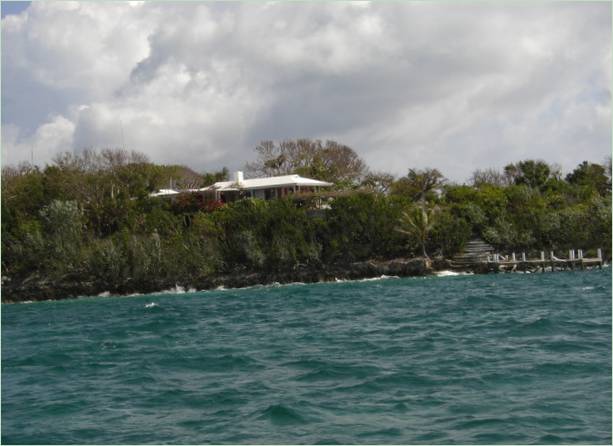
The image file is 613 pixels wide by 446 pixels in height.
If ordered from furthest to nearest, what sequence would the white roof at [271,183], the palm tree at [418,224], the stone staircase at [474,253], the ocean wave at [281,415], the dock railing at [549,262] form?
the white roof at [271,183] → the palm tree at [418,224] → the stone staircase at [474,253] → the dock railing at [549,262] → the ocean wave at [281,415]

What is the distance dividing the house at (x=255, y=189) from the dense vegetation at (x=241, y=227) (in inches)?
104

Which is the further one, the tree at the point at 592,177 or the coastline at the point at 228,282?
the tree at the point at 592,177

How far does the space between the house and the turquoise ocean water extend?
41945mm

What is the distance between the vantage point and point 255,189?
231 feet

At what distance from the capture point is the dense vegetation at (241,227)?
5634 cm

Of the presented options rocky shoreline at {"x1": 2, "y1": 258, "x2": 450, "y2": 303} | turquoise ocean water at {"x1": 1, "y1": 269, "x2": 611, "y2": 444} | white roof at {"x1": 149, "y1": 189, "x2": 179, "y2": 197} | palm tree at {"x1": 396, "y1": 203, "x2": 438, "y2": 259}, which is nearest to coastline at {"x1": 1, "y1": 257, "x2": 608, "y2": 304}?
rocky shoreline at {"x1": 2, "y1": 258, "x2": 450, "y2": 303}

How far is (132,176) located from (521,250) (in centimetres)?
3427

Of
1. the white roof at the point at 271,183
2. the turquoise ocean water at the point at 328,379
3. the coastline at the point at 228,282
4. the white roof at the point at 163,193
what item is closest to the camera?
the turquoise ocean water at the point at 328,379

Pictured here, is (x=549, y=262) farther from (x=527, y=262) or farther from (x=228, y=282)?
(x=228, y=282)

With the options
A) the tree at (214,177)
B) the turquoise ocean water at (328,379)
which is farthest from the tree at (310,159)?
the turquoise ocean water at (328,379)

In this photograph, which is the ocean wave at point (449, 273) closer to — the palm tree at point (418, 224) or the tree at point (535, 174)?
the palm tree at point (418, 224)

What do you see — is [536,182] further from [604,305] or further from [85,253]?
[604,305]

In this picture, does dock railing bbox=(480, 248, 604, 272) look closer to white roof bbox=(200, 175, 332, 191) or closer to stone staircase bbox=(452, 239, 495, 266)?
stone staircase bbox=(452, 239, 495, 266)

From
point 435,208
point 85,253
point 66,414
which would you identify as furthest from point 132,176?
point 66,414
